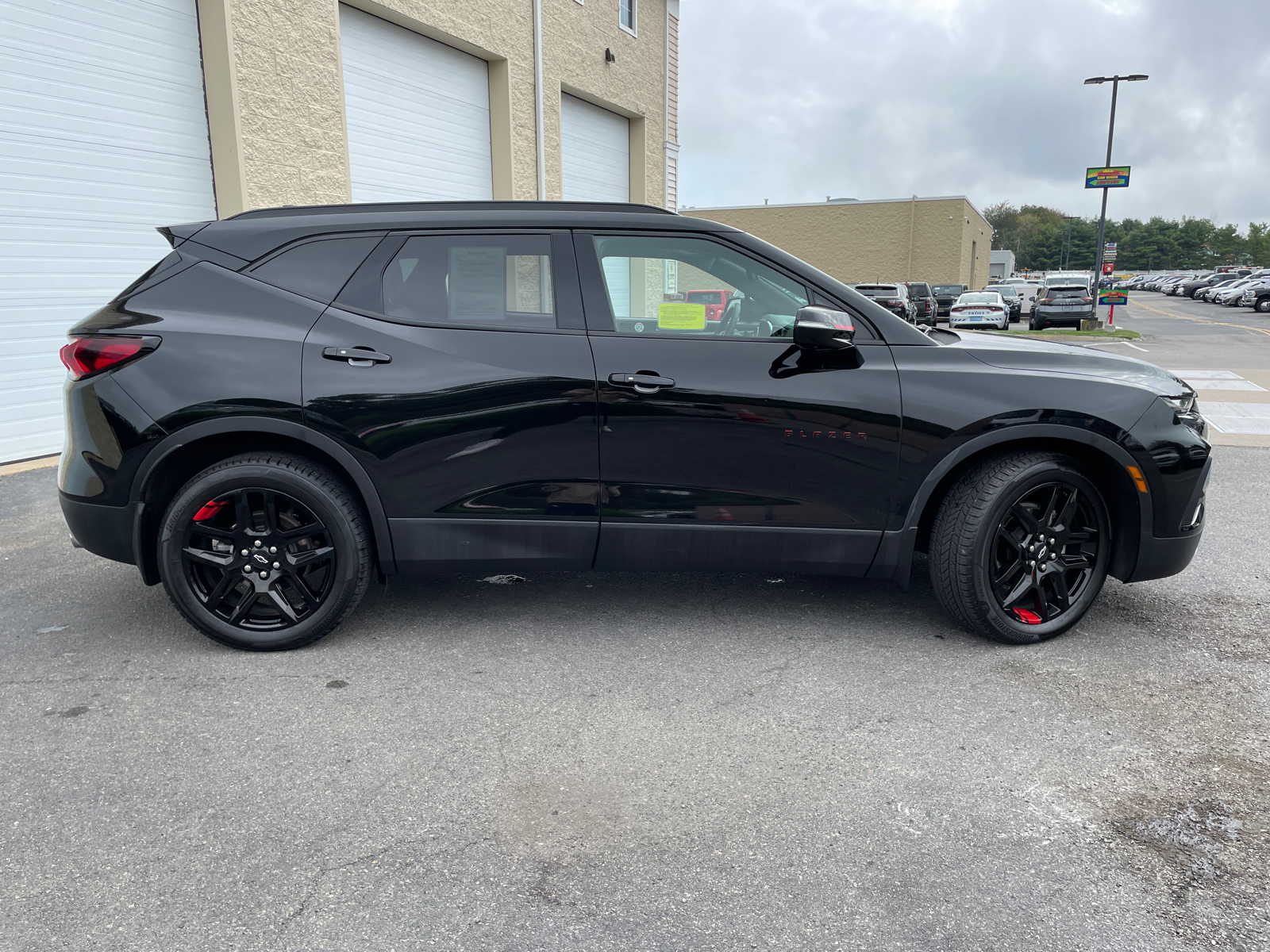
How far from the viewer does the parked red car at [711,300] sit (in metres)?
3.65

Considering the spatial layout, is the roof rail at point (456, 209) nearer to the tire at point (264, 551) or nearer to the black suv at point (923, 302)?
the tire at point (264, 551)

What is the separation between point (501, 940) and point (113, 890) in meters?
1.02

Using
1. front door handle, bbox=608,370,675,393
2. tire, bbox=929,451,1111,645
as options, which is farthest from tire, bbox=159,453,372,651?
tire, bbox=929,451,1111,645

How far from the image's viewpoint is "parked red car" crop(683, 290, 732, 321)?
12.0 feet

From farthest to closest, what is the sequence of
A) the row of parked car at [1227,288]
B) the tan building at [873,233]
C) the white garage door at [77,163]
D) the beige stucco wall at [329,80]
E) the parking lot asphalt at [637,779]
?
the tan building at [873,233] → the row of parked car at [1227,288] → the beige stucco wall at [329,80] → the white garage door at [77,163] → the parking lot asphalt at [637,779]

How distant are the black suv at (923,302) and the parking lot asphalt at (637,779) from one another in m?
27.5

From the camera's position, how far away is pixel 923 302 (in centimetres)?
3186

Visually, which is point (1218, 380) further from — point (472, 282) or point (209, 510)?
point (209, 510)

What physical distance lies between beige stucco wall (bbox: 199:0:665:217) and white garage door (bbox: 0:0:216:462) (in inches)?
15.3

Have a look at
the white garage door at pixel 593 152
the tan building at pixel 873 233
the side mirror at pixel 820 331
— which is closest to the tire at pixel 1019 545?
the side mirror at pixel 820 331

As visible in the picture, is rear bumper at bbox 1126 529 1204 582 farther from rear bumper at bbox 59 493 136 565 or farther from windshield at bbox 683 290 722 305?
rear bumper at bbox 59 493 136 565

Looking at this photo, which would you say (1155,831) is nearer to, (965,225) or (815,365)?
(815,365)

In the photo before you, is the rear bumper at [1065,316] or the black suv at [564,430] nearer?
the black suv at [564,430]

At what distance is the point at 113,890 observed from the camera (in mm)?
2191
